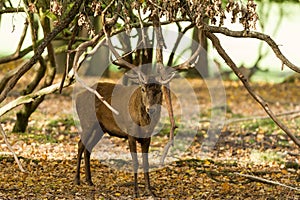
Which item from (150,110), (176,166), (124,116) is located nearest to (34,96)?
(124,116)

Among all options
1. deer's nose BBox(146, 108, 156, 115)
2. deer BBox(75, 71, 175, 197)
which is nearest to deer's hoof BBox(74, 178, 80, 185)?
deer BBox(75, 71, 175, 197)

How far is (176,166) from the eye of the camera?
8633 mm

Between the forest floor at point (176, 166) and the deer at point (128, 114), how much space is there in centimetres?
42

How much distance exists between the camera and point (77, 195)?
702 cm

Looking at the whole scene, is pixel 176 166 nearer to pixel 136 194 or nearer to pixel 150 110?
pixel 136 194

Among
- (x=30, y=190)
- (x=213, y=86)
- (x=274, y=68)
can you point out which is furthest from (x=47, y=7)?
(x=274, y=68)

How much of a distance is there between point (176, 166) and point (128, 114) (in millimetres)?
1748

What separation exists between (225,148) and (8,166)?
3.63m

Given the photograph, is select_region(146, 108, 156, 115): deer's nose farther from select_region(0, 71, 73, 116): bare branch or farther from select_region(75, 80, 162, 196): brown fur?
select_region(0, 71, 73, 116): bare branch

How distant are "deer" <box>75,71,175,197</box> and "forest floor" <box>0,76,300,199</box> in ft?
1.37

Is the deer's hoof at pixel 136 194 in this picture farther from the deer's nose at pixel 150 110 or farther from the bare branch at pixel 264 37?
the bare branch at pixel 264 37

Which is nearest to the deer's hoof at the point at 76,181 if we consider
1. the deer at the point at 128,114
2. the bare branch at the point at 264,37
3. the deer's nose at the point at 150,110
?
the deer at the point at 128,114

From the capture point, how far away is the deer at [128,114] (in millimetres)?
6723

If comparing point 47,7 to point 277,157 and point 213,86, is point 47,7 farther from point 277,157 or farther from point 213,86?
point 213,86
